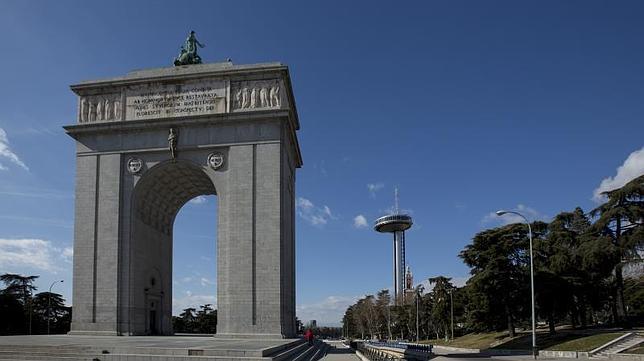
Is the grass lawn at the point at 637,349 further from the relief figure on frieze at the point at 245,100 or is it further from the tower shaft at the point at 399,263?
the tower shaft at the point at 399,263

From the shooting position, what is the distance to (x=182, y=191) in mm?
42469

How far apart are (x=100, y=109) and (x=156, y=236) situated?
9.65m

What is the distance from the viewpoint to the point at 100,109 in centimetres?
3738

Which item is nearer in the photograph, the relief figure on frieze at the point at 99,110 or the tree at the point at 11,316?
the relief figure on frieze at the point at 99,110

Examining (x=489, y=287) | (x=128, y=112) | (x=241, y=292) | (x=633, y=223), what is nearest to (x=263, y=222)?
(x=241, y=292)

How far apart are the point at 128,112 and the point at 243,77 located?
7862 mm

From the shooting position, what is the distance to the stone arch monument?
34.0m

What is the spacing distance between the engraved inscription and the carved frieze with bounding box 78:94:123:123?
0.76 m

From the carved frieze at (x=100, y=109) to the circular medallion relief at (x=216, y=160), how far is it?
676 centimetres

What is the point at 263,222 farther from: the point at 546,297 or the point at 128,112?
the point at 546,297

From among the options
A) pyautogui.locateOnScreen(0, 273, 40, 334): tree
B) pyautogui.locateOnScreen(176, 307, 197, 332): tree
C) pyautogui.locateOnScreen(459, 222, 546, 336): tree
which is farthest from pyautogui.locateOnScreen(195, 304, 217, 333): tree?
pyautogui.locateOnScreen(459, 222, 546, 336): tree

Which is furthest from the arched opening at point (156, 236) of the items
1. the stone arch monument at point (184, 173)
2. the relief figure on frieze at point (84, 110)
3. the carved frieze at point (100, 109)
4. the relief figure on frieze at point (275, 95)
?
the relief figure on frieze at point (275, 95)

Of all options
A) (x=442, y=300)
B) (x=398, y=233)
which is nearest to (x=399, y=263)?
(x=398, y=233)

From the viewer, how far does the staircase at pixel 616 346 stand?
3119cm
